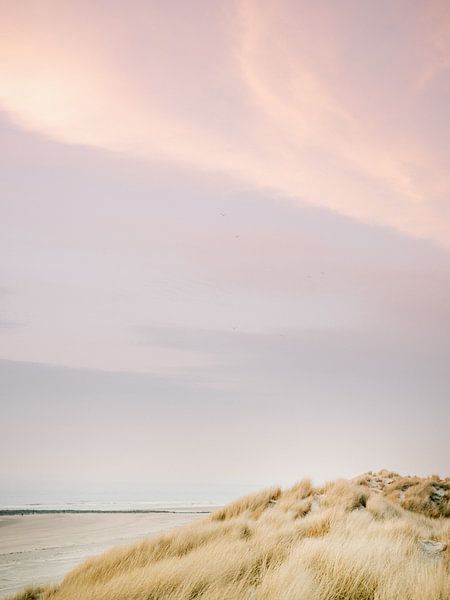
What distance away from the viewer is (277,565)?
508 centimetres

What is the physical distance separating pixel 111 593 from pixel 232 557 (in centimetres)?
165

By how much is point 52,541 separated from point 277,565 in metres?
9.51

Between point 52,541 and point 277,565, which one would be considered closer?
point 277,565

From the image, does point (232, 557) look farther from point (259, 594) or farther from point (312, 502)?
point (312, 502)

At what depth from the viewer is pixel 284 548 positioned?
6.06 m

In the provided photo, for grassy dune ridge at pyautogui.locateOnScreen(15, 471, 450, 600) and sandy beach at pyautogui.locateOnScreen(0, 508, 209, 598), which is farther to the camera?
sandy beach at pyautogui.locateOnScreen(0, 508, 209, 598)

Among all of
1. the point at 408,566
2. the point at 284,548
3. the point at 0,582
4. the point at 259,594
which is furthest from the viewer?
the point at 0,582

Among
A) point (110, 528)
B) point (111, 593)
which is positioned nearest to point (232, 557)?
point (111, 593)

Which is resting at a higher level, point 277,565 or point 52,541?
point 277,565

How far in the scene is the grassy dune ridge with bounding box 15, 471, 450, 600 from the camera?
13.8ft

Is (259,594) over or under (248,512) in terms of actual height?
over

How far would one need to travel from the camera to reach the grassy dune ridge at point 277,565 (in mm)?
4203

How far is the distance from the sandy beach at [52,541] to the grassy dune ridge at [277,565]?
154cm

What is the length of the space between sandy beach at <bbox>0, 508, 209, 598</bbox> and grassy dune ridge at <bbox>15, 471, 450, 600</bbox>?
1.54 metres
